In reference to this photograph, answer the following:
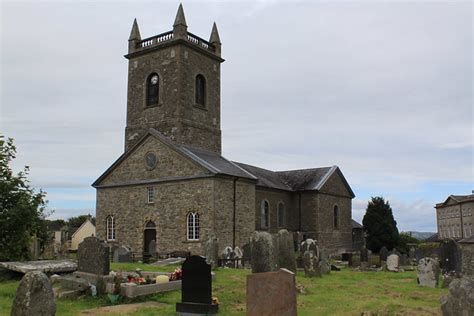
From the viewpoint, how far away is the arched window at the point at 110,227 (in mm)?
33875

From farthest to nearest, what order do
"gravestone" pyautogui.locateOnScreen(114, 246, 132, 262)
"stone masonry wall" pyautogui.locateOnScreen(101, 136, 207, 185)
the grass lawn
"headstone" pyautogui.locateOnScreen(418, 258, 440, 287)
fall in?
"stone masonry wall" pyautogui.locateOnScreen(101, 136, 207, 185) → "gravestone" pyautogui.locateOnScreen(114, 246, 132, 262) → "headstone" pyautogui.locateOnScreen(418, 258, 440, 287) → the grass lawn

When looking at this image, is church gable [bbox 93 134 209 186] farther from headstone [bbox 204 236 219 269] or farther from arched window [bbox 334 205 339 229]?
arched window [bbox 334 205 339 229]

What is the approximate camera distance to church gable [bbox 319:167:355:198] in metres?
40.7

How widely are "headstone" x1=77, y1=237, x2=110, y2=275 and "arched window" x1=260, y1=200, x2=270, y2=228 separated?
22361 mm

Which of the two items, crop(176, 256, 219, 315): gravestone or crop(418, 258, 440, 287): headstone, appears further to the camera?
crop(418, 258, 440, 287): headstone

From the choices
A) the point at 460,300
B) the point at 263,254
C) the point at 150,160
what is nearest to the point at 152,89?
the point at 150,160

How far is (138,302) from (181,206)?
58.0ft

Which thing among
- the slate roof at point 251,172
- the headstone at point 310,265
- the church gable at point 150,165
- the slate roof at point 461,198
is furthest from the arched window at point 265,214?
the slate roof at point 461,198

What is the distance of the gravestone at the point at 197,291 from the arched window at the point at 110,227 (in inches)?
929

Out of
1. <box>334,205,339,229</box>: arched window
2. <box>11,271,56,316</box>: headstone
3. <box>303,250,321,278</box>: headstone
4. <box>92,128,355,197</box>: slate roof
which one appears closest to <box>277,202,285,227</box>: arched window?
<box>92,128,355,197</box>: slate roof

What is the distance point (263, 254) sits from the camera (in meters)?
14.8

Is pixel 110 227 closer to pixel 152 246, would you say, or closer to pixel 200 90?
pixel 152 246

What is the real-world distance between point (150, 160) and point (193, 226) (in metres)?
5.61

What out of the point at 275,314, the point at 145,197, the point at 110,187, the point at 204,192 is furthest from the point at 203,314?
the point at 110,187
